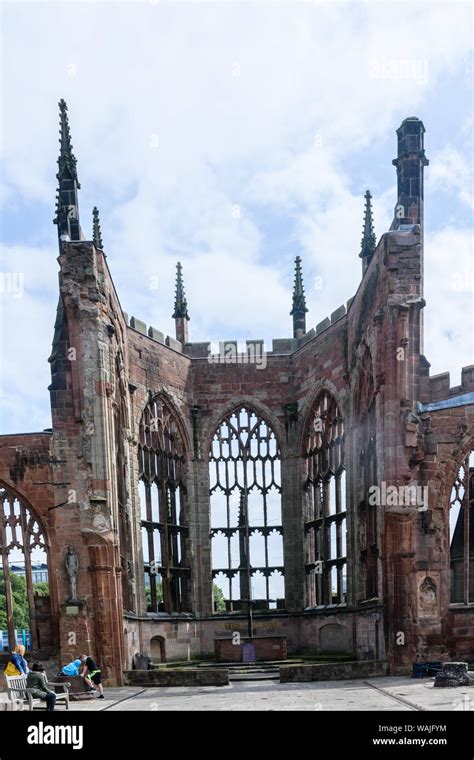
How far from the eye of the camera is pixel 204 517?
105ft

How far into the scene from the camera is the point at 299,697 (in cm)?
1716

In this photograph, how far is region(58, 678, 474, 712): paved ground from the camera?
14758 mm

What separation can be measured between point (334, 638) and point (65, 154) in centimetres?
1607

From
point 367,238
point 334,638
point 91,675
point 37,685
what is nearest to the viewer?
point 37,685

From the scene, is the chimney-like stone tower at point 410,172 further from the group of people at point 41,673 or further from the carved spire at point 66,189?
the group of people at point 41,673

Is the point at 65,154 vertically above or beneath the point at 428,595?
above

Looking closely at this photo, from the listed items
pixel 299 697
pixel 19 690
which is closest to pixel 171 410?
pixel 299 697

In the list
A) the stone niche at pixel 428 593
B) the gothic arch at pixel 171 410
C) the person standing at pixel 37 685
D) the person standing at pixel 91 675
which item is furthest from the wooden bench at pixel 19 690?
the gothic arch at pixel 171 410

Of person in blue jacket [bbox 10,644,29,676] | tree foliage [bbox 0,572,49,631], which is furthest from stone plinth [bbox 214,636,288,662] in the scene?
tree foliage [bbox 0,572,49,631]

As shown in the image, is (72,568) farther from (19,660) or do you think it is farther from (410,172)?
(410,172)

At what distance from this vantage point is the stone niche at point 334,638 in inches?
1137
